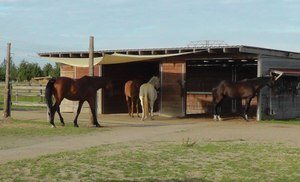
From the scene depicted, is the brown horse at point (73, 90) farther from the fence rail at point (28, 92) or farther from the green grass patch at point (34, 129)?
the fence rail at point (28, 92)

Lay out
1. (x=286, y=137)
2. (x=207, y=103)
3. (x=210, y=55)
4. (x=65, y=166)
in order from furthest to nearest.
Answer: (x=207, y=103) < (x=210, y=55) < (x=286, y=137) < (x=65, y=166)

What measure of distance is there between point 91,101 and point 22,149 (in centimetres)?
558

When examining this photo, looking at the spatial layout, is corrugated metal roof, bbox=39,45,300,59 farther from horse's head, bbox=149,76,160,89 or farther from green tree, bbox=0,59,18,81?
green tree, bbox=0,59,18,81

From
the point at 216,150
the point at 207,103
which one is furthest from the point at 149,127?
the point at 207,103

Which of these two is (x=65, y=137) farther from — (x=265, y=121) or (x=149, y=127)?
(x=265, y=121)

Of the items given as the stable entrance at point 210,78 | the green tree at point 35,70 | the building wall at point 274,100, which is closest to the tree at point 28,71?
the green tree at point 35,70

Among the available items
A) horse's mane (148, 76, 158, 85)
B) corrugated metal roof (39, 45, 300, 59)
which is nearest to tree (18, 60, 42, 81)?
corrugated metal roof (39, 45, 300, 59)

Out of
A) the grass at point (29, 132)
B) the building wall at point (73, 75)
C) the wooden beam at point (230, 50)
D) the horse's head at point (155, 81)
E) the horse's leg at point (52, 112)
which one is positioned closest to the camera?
the grass at point (29, 132)

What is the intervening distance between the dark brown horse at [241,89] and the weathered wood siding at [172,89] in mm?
1624

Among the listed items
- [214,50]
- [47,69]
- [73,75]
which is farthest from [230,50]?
[47,69]

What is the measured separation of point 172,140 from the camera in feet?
41.3

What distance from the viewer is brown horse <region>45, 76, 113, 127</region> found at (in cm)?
1567

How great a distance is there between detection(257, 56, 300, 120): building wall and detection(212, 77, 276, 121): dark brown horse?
0.51m

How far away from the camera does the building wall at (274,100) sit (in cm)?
1910
